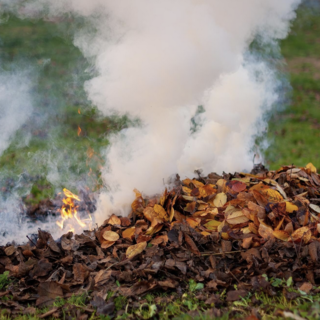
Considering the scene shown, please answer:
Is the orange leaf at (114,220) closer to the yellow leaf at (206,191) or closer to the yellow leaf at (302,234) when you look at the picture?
the yellow leaf at (206,191)

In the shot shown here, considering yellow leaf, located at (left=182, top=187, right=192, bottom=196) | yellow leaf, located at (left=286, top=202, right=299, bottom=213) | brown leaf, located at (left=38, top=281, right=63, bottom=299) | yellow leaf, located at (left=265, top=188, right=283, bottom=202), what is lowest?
brown leaf, located at (left=38, top=281, right=63, bottom=299)

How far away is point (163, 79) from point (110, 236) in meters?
1.59

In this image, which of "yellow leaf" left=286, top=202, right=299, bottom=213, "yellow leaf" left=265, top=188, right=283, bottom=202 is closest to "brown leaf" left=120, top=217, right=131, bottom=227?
"yellow leaf" left=265, top=188, right=283, bottom=202

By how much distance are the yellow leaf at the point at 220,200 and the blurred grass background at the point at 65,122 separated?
135 centimetres

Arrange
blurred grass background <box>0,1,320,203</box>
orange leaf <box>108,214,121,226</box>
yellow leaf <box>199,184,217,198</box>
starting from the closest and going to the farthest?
orange leaf <box>108,214,121,226</box> < yellow leaf <box>199,184,217,198</box> < blurred grass background <box>0,1,320,203</box>

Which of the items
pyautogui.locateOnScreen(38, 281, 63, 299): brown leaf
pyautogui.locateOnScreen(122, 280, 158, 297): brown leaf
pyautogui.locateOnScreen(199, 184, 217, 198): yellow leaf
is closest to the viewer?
pyautogui.locateOnScreen(122, 280, 158, 297): brown leaf

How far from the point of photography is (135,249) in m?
3.08

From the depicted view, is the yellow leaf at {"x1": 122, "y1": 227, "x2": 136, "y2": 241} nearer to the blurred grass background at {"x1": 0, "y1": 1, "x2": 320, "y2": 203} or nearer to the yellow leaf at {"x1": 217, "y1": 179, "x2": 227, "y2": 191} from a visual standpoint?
the yellow leaf at {"x1": 217, "y1": 179, "x2": 227, "y2": 191}

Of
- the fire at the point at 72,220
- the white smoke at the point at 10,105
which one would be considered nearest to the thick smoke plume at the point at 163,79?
the fire at the point at 72,220

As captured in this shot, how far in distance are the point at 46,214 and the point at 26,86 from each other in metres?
1.75

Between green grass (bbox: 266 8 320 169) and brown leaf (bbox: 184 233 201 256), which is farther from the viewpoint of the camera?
green grass (bbox: 266 8 320 169)

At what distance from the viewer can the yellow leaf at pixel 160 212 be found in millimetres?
3454

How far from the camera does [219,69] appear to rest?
163 inches

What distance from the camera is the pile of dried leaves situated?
267 centimetres
